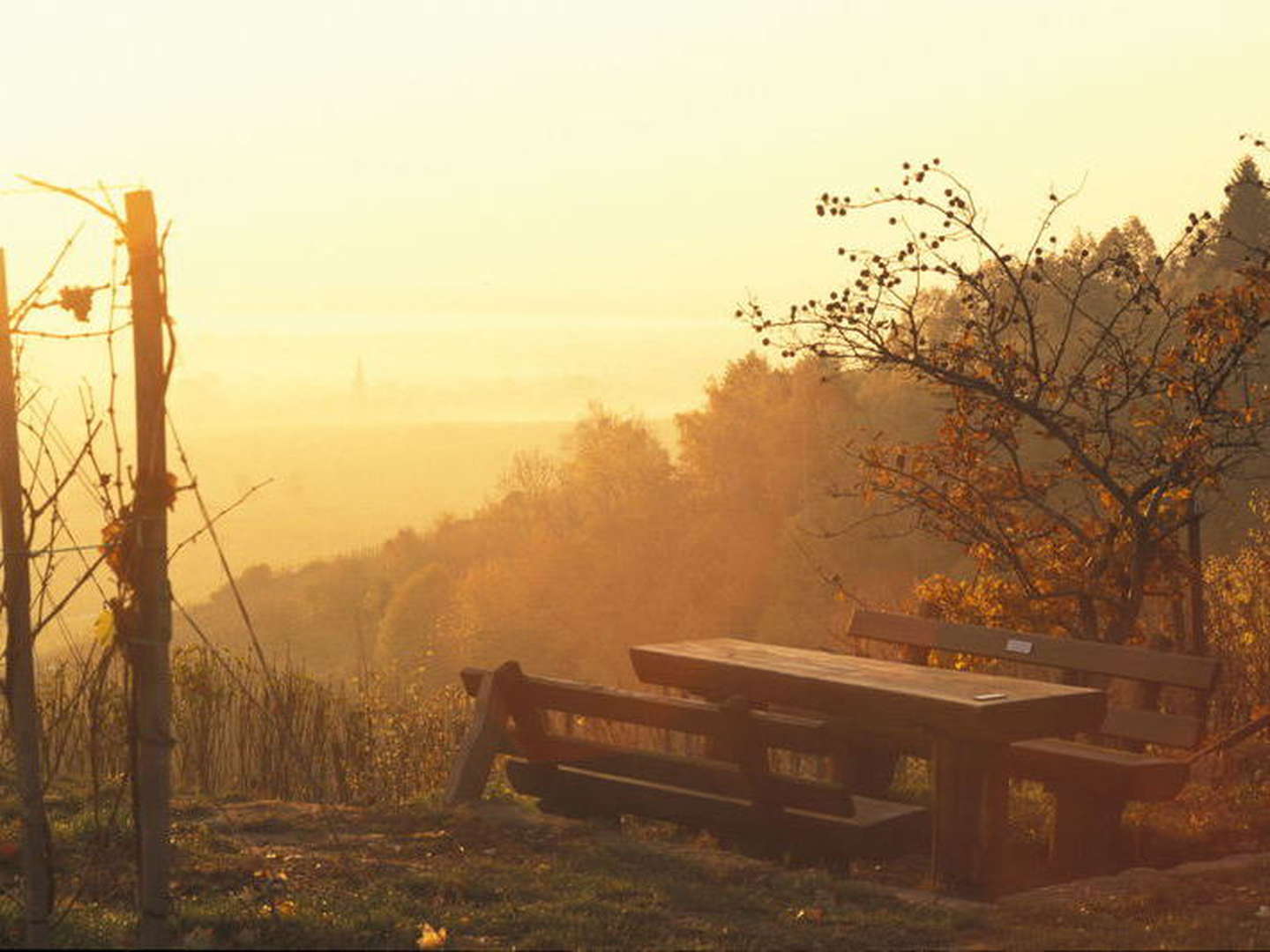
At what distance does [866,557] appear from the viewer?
5669cm

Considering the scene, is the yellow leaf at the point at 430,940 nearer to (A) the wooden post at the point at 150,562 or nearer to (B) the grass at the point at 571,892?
(B) the grass at the point at 571,892

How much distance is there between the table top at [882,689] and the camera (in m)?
7.18

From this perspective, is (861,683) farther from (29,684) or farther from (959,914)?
(29,684)

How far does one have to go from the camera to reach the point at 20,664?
6.15 metres

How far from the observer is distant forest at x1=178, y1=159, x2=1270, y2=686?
54344 millimetres

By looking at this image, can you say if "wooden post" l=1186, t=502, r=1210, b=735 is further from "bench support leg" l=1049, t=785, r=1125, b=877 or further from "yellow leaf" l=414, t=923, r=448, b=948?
"yellow leaf" l=414, t=923, r=448, b=948

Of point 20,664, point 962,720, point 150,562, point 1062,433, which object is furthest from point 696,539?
point 150,562

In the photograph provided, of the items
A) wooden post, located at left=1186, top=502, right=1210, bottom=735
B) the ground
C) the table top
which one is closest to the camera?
the ground

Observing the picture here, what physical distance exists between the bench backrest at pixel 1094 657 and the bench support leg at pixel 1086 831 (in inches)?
28.4

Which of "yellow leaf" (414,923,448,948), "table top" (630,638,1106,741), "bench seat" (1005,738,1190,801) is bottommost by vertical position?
"yellow leaf" (414,923,448,948)

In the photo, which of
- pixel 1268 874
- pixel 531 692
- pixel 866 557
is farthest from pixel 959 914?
pixel 866 557

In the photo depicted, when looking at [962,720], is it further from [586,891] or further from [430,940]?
[430,940]

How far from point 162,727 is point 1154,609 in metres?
28.3

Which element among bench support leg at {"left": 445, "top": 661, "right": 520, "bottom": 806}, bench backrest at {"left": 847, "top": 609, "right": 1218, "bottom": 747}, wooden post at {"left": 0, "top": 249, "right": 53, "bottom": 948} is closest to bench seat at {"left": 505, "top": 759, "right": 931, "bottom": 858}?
bench support leg at {"left": 445, "top": 661, "right": 520, "bottom": 806}
